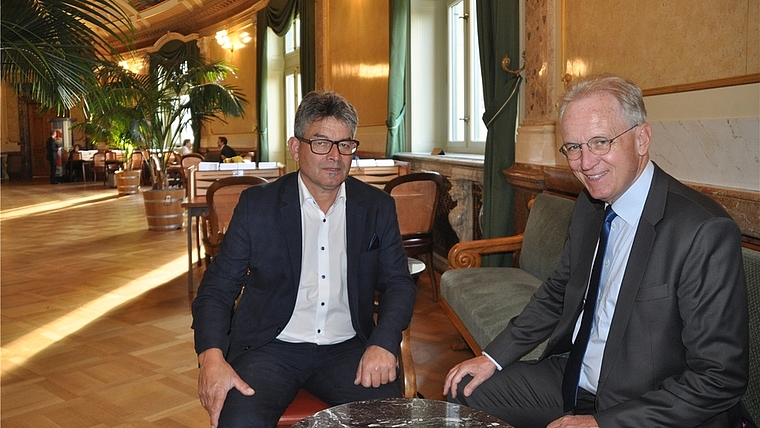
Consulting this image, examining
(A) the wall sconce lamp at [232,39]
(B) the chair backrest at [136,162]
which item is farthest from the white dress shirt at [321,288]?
(B) the chair backrest at [136,162]

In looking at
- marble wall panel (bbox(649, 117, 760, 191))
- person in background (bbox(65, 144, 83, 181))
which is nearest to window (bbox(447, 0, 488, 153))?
marble wall panel (bbox(649, 117, 760, 191))

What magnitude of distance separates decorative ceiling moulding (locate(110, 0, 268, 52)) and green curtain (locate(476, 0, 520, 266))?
7.89 m

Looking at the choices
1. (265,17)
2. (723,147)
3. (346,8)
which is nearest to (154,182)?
(346,8)

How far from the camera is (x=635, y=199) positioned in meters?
1.66

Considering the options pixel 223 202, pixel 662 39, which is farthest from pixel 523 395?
pixel 223 202

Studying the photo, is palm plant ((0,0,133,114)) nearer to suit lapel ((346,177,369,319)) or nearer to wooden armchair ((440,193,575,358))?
suit lapel ((346,177,369,319))

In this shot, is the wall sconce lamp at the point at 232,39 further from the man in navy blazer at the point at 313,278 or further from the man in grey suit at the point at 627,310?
the man in grey suit at the point at 627,310

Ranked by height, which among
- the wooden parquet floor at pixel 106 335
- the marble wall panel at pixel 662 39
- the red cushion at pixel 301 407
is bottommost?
the wooden parquet floor at pixel 106 335

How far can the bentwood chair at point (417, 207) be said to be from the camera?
4934 millimetres

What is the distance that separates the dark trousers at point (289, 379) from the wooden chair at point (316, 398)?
0.02 metres

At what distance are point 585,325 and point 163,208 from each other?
7.82 m

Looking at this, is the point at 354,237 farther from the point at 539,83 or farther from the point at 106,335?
the point at 106,335

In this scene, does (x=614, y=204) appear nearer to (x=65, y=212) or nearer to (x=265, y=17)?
(x=265, y=17)

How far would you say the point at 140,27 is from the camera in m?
17.2
